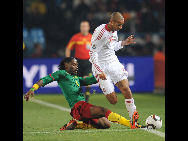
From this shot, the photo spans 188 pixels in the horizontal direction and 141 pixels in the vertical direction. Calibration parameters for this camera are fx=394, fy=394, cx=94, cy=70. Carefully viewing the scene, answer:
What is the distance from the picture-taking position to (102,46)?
637cm

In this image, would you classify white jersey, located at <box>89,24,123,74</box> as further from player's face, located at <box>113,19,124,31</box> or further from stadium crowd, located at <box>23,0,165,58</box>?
stadium crowd, located at <box>23,0,165,58</box>

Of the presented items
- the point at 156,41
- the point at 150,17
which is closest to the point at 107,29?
the point at 156,41

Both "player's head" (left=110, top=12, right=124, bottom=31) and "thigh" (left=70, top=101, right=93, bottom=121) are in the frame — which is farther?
"player's head" (left=110, top=12, right=124, bottom=31)

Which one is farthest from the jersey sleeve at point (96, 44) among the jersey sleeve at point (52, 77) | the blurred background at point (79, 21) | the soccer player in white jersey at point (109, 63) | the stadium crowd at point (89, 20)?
the stadium crowd at point (89, 20)

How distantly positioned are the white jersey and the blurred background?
8.83 metres

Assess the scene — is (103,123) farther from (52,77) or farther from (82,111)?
(52,77)

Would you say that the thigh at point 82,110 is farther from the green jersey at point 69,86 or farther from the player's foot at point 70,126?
the player's foot at point 70,126

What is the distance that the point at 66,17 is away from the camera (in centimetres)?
1684

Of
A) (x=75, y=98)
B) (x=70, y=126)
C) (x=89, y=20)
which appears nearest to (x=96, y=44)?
(x=75, y=98)

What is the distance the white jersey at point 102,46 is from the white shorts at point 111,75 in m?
0.10

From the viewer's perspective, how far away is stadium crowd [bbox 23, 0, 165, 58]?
53.0ft

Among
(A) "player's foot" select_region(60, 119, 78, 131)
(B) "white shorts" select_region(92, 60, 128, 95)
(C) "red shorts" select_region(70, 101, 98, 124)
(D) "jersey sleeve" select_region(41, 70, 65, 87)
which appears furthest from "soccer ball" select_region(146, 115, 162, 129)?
(D) "jersey sleeve" select_region(41, 70, 65, 87)

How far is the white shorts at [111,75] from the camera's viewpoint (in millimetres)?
6352

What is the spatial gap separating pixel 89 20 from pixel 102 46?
406 inches
